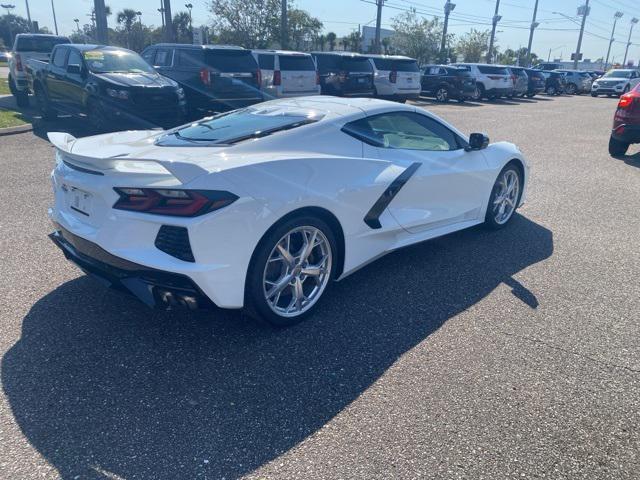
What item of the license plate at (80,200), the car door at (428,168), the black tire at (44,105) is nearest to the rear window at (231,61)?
the black tire at (44,105)

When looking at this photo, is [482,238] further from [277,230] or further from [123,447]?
[123,447]

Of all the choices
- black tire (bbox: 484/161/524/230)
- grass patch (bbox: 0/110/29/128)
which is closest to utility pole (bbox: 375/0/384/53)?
grass patch (bbox: 0/110/29/128)

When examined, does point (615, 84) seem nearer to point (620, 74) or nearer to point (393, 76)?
point (620, 74)

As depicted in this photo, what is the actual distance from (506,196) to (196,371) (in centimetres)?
385

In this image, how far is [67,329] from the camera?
3287 millimetres

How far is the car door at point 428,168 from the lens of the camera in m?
4.02

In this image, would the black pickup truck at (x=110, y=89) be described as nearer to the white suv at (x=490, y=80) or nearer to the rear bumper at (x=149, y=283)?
the rear bumper at (x=149, y=283)

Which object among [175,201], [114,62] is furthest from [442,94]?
[175,201]

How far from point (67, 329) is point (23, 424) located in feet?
2.90

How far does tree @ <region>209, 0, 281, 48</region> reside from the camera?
111 feet

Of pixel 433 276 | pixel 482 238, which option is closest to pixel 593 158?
pixel 482 238

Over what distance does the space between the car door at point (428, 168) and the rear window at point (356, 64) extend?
41.4 feet

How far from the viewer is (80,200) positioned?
3184 millimetres

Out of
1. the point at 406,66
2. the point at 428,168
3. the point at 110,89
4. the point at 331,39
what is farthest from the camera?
the point at 331,39
